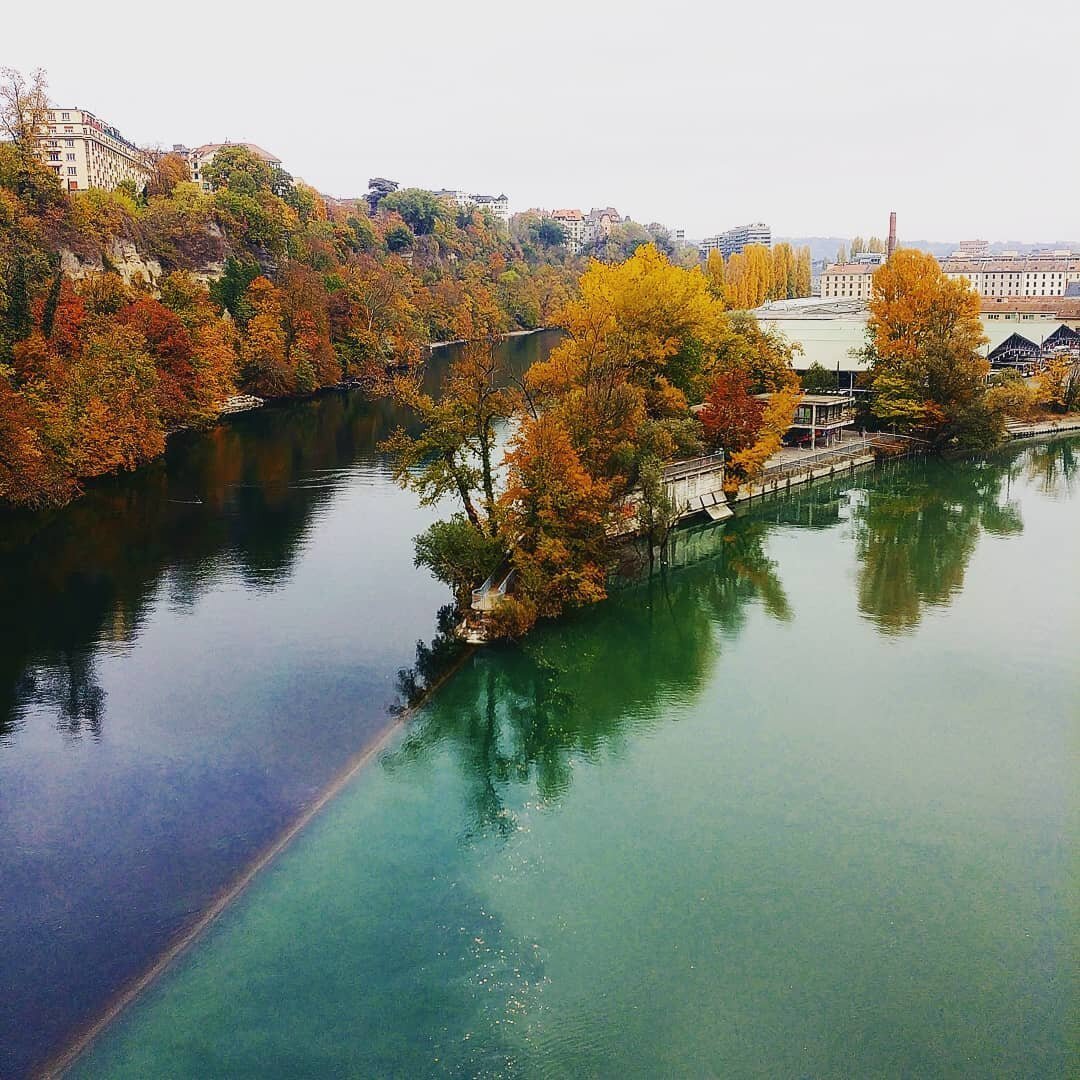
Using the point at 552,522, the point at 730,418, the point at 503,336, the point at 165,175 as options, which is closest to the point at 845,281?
the point at 503,336

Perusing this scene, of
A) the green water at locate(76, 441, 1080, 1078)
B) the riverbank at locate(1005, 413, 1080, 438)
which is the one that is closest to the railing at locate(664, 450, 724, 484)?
the green water at locate(76, 441, 1080, 1078)

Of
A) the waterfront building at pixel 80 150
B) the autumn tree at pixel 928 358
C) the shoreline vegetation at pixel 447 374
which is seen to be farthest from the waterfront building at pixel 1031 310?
the waterfront building at pixel 80 150

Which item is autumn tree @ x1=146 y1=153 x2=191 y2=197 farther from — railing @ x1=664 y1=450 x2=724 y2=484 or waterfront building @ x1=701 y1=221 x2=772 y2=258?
waterfront building @ x1=701 y1=221 x2=772 y2=258

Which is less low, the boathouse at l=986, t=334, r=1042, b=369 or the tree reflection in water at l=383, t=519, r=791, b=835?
the boathouse at l=986, t=334, r=1042, b=369

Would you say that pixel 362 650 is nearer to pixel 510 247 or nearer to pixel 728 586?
pixel 728 586

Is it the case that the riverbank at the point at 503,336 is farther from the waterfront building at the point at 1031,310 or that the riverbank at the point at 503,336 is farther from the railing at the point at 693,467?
the railing at the point at 693,467

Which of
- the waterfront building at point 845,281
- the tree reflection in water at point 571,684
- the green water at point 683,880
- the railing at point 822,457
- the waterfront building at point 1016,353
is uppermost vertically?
the waterfront building at point 845,281

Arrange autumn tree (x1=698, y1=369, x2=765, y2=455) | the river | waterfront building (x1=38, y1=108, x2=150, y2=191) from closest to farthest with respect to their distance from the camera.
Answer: the river
autumn tree (x1=698, y1=369, x2=765, y2=455)
waterfront building (x1=38, y1=108, x2=150, y2=191)
